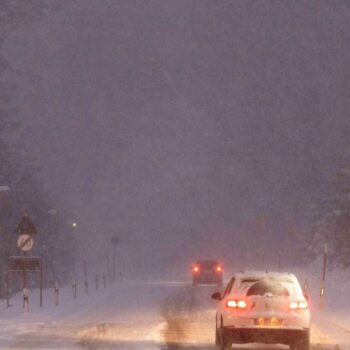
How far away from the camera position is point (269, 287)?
20.8 meters

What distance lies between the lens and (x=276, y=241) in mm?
109062

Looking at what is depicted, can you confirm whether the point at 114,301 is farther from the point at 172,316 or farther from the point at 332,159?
the point at 332,159

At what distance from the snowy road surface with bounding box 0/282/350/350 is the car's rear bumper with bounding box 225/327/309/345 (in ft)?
3.98

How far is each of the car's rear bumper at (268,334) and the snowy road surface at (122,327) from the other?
1.21 meters

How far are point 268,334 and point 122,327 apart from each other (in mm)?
7819

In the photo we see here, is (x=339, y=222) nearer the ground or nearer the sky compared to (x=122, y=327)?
nearer the sky

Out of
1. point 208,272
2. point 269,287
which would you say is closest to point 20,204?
point 208,272

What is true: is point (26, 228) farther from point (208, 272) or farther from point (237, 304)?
point (208, 272)

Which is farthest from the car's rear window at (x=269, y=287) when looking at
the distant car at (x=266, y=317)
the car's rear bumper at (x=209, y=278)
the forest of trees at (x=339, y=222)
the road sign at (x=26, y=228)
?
the forest of trees at (x=339, y=222)

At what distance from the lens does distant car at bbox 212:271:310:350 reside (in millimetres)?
20219

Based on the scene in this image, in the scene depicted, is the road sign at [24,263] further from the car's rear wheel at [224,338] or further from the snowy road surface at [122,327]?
the car's rear wheel at [224,338]

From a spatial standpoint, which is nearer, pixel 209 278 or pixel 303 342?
pixel 303 342

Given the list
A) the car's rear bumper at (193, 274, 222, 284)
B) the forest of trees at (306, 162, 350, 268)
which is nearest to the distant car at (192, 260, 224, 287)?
the car's rear bumper at (193, 274, 222, 284)

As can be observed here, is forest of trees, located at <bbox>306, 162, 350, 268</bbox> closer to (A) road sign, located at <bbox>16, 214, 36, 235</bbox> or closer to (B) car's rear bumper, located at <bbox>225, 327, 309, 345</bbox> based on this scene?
(A) road sign, located at <bbox>16, 214, 36, 235</bbox>
